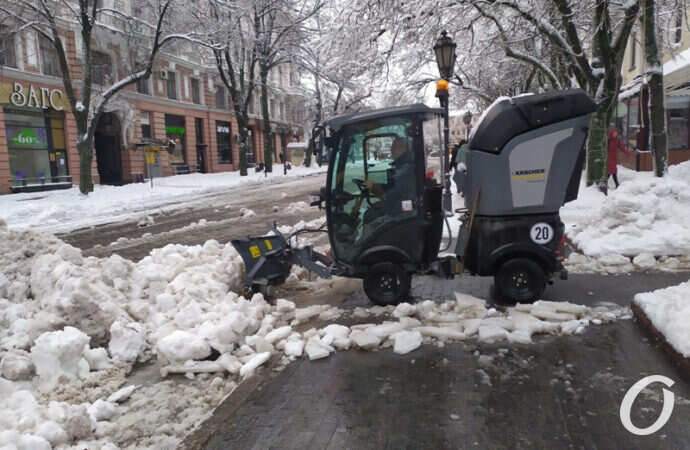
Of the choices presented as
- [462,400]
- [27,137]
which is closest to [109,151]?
[27,137]

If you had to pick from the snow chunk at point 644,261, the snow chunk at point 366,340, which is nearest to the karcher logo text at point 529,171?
the snow chunk at point 366,340

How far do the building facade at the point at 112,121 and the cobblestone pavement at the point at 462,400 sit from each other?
23.6m

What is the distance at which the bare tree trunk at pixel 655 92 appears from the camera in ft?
38.8

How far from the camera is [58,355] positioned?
13.5 feet

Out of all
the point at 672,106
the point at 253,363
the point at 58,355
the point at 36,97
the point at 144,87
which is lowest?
the point at 253,363

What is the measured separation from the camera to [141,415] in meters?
3.68

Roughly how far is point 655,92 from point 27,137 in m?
24.5

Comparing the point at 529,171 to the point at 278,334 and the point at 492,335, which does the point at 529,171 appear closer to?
the point at 492,335

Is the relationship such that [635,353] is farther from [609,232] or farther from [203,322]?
[609,232]

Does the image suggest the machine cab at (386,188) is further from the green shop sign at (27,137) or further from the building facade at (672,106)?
the green shop sign at (27,137)

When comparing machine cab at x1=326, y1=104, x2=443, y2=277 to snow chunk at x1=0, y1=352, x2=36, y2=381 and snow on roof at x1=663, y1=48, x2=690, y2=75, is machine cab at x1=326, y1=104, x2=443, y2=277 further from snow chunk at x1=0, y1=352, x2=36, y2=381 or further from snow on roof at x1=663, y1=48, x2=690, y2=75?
snow on roof at x1=663, y1=48, x2=690, y2=75

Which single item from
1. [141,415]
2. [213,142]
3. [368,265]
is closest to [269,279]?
[368,265]

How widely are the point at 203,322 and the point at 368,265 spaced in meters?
1.92

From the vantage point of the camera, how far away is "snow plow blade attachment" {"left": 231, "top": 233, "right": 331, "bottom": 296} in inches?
241
